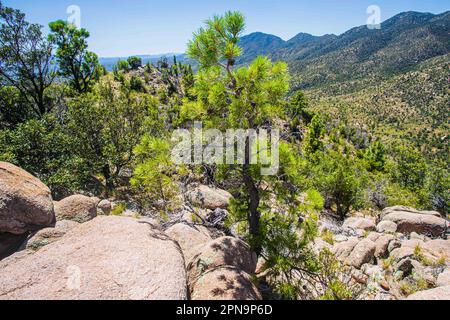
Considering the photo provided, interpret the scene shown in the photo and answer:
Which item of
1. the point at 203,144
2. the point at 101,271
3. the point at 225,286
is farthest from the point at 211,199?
the point at 101,271

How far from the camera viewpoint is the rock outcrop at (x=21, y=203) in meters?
6.58

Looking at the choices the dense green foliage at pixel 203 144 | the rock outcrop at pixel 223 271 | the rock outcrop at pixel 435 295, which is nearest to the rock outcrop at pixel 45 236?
the dense green foliage at pixel 203 144

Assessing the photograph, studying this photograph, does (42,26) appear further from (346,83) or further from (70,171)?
(346,83)

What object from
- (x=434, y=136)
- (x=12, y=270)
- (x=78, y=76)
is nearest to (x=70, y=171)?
(x=12, y=270)

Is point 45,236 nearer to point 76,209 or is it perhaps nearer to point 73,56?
point 76,209

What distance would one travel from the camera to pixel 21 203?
6801mm

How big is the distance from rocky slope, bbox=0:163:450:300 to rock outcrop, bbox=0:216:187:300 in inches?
0.7

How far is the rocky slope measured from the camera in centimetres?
412

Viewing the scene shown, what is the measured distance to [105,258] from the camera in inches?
179

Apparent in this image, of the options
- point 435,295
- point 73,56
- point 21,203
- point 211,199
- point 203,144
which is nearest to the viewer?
point 435,295

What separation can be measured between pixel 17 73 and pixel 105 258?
20.7 meters

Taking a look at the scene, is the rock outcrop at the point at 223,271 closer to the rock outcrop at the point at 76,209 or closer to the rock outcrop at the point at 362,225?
the rock outcrop at the point at 76,209

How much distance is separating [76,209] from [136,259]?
19.2 ft

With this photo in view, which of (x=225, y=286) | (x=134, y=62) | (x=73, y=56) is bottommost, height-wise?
(x=225, y=286)
